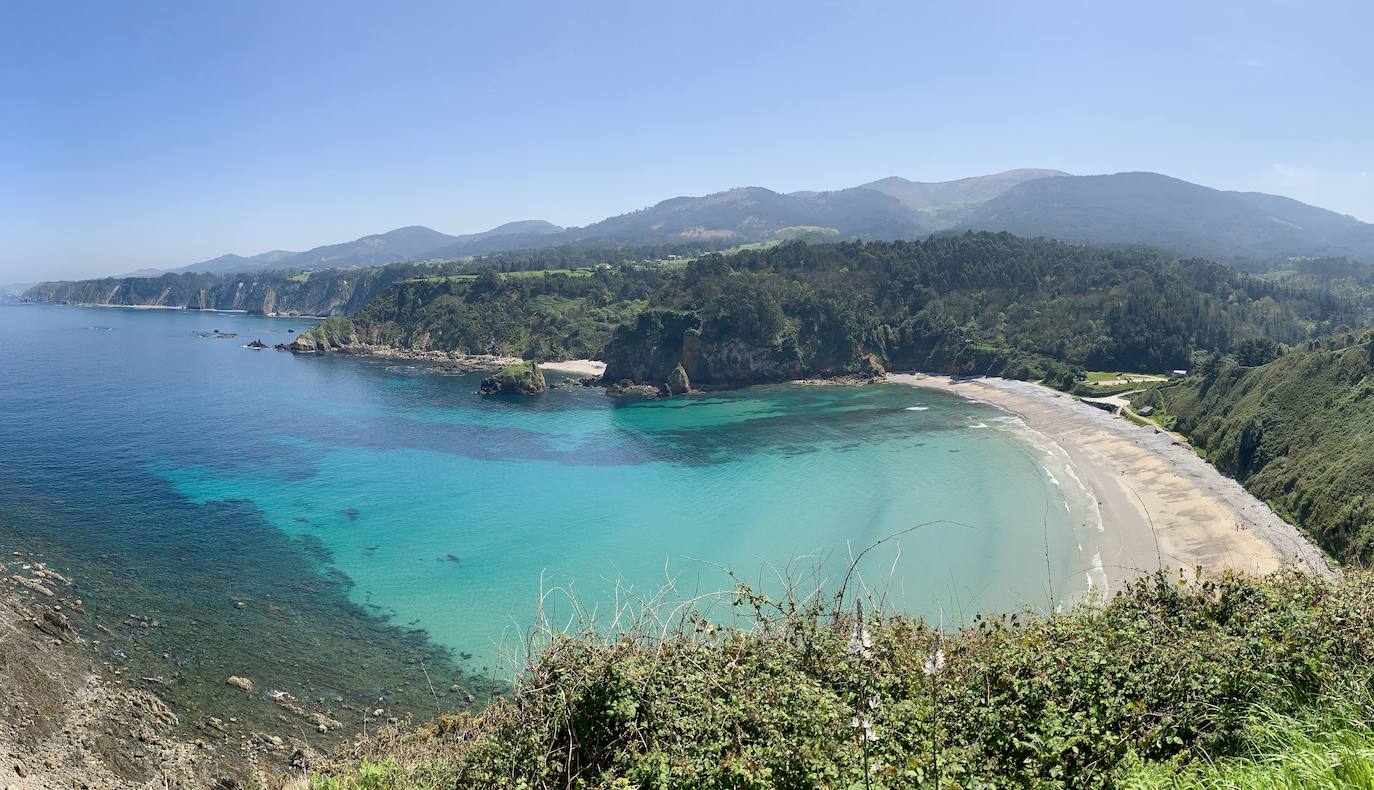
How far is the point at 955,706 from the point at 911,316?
3024 inches

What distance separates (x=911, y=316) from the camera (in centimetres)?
7850

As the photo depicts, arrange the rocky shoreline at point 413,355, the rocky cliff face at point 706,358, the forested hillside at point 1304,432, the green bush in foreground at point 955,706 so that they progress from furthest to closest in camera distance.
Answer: the rocky shoreline at point 413,355 < the rocky cliff face at point 706,358 < the forested hillside at point 1304,432 < the green bush in foreground at point 955,706

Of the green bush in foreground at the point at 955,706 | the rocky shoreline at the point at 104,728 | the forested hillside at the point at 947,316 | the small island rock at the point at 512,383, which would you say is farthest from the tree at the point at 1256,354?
the rocky shoreline at the point at 104,728

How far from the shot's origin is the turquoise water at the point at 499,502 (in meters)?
23.4

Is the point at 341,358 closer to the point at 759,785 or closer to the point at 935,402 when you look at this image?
the point at 935,402

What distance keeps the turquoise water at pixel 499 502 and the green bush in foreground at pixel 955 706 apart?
3986 mm

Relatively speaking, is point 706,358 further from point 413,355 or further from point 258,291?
point 258,291

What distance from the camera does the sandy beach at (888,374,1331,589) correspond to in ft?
82.8

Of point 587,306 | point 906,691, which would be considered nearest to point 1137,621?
point 906,691

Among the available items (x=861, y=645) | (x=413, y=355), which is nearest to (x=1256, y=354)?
(x=861, y=645)

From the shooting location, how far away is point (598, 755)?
6363 millimetres

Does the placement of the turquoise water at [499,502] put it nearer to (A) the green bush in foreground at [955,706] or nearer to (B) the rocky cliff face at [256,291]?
(A) the green bush in foreground at [955,706]

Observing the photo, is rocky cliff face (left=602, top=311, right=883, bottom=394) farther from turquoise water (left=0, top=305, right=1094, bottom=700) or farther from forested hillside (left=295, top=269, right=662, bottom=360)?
forested hillside (left=295, top=269, right=662, bottom=360)

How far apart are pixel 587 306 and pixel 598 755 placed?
95.5m
